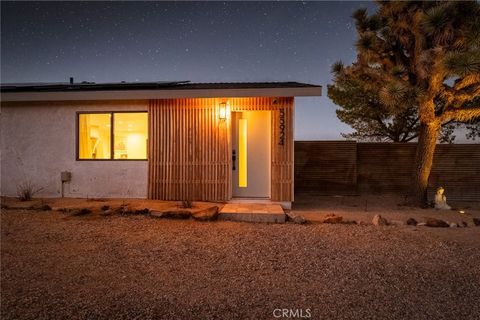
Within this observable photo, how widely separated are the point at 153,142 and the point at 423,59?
7.47 meters

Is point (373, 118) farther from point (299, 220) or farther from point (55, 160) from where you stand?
point (55, 160)

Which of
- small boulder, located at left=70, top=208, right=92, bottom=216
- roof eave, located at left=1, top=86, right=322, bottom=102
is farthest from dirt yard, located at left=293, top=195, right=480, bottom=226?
small boulder, located at left=70, top=208, right=92, bottom=216

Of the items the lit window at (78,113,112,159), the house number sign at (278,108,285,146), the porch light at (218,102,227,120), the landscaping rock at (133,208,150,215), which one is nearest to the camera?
the landscaping rock at (133,208,150,215)

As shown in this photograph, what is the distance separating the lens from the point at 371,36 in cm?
1013

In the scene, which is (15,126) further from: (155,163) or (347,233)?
(347,233)

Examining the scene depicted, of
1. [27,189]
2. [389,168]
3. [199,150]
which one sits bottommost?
[27,189]

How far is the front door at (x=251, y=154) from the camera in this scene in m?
9.69

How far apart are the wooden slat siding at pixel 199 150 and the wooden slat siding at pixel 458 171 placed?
6440 mm

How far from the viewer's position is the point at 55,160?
33.4 feet

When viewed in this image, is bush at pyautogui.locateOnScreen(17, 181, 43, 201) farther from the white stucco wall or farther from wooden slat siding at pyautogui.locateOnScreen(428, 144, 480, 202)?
wooden slat siding at pyautogui.locateOnScreen(428, 144, 480, 202)

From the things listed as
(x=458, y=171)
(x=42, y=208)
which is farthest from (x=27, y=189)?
(x=458, y=171)

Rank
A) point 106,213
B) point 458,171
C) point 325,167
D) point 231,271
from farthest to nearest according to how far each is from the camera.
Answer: point 325,167 < point 458,171 < point 106,213 < point 231,271

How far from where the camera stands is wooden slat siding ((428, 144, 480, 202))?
12.4m

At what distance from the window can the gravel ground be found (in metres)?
3.07
